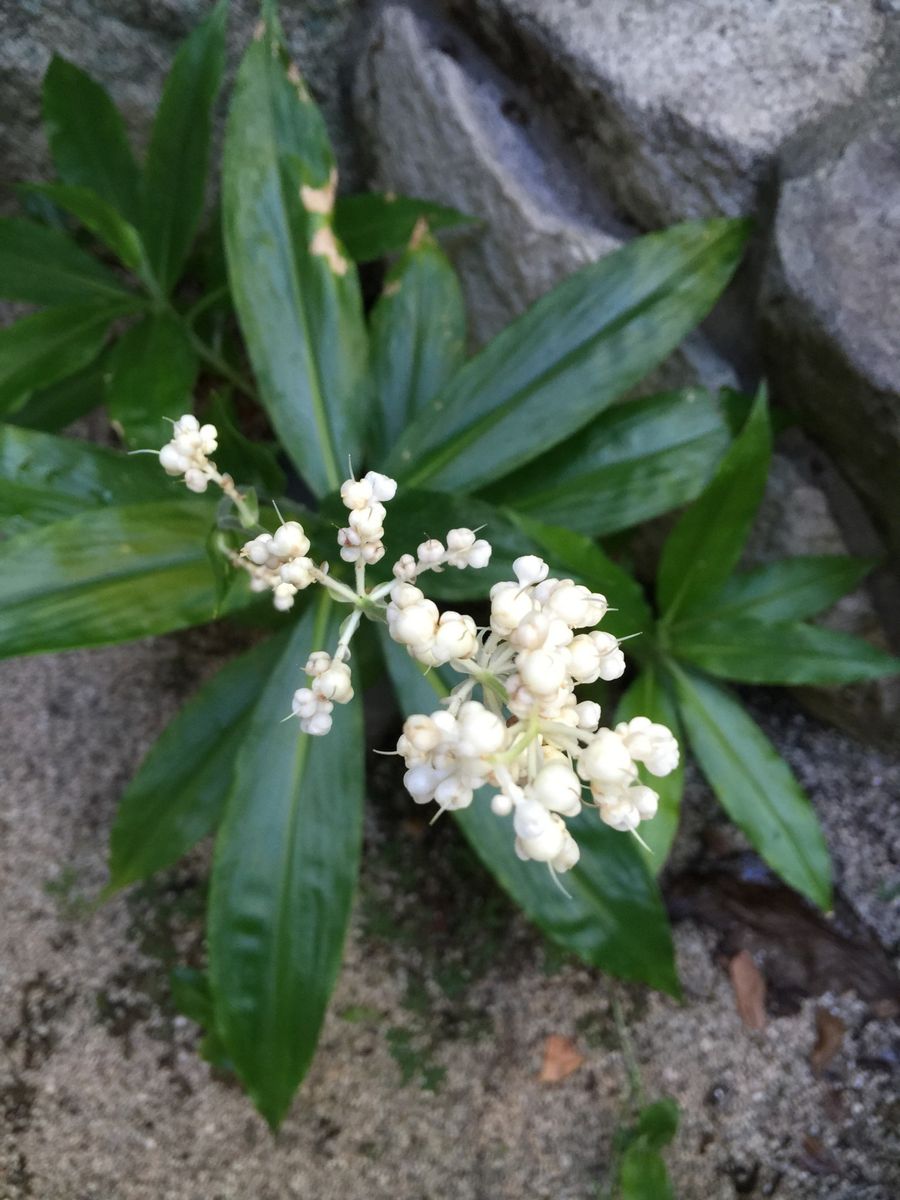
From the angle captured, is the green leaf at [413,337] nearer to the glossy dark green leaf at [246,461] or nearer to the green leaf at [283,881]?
the glossy dark green leaf at [246,461]

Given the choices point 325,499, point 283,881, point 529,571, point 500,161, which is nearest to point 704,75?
point 500,161

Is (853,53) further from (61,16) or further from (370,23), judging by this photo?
(61,16)

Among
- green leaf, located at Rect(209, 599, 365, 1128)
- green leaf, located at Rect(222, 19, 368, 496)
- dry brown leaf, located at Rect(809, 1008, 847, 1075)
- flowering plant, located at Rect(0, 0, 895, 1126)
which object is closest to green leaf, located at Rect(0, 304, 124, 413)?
flowering plant, located at Rect(0, 0, 895, 1126)

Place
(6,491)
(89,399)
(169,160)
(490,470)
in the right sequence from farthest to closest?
(89,399)
(169,160)
(490,470)
(6,491)

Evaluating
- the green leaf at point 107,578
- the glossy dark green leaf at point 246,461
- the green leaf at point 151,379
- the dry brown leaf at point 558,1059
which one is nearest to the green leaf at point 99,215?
the green leaf at point 151,379

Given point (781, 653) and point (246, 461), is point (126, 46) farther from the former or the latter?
point (781, 653)

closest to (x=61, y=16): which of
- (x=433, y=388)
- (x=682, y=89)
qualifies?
(x=433, y=388)
